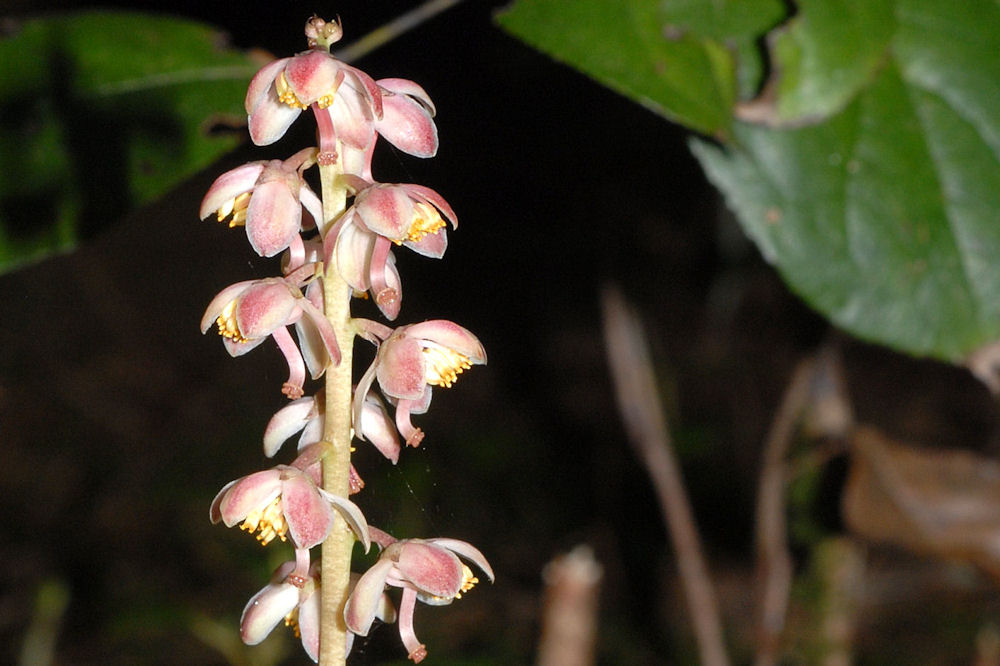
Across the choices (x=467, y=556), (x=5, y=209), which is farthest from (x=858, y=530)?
(x=5, y=209)

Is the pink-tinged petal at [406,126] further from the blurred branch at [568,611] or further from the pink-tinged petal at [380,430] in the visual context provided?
the blurred branch at [568,611]

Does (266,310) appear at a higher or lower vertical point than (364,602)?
higher

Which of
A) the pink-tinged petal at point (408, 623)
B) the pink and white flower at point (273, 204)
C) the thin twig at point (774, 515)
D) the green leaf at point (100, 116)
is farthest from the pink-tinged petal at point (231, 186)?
the thin twig at point (774, 515)

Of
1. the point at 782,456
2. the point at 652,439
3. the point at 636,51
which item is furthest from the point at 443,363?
the point at 782,456

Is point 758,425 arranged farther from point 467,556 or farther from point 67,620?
point 467,556

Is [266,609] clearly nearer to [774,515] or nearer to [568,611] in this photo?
[568,611]

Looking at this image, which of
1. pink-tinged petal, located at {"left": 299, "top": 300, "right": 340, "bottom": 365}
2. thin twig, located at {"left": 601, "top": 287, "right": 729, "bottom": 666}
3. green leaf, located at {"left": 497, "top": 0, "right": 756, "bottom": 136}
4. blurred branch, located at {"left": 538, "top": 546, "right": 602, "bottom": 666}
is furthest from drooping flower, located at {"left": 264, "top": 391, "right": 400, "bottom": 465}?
thin twig, located at {"left": 601, "top": 287, "right": 729, "bottom": 666}

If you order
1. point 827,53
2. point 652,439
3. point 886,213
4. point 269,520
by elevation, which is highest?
point 827,53
